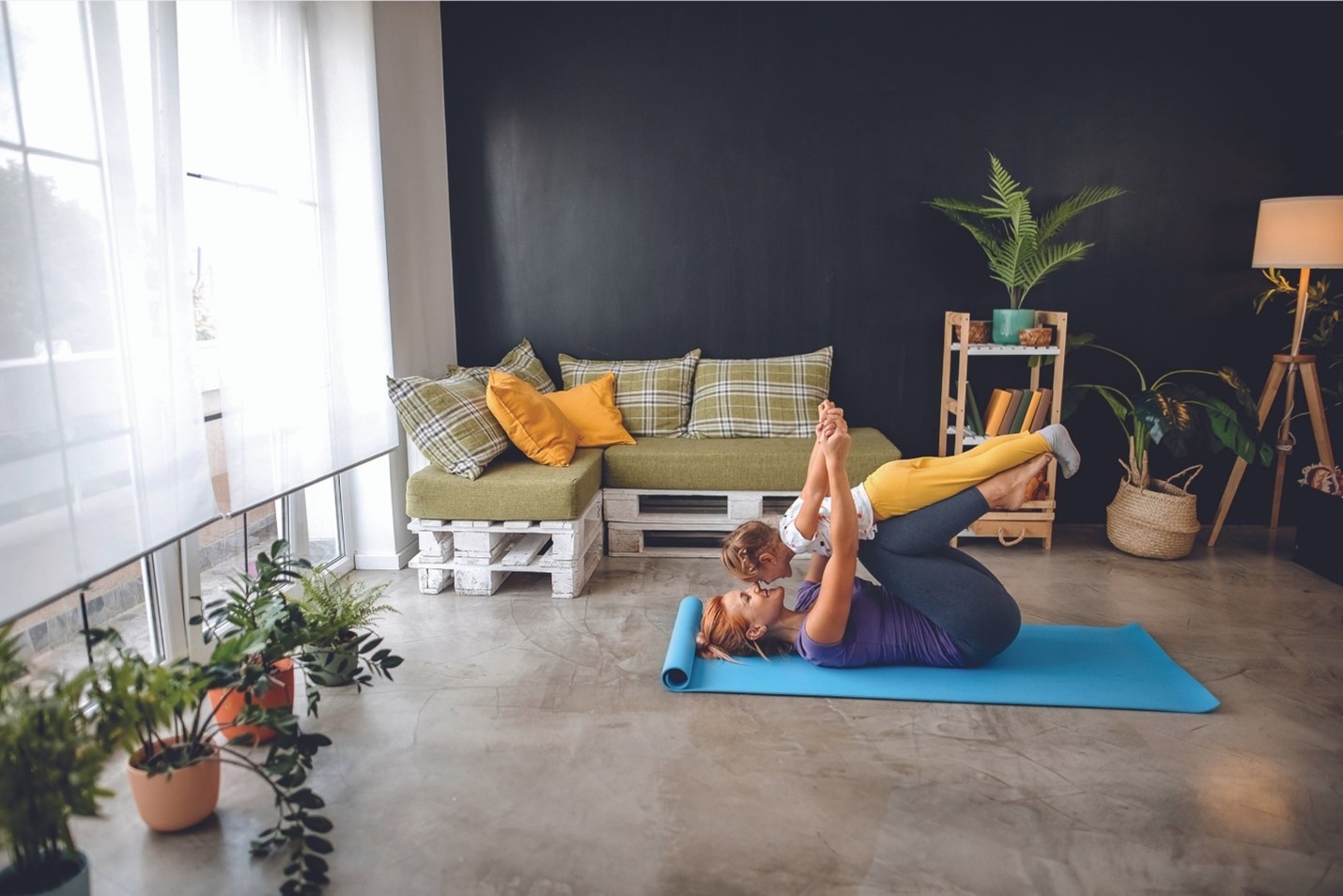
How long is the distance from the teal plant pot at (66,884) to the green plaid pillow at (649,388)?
3.03 meters

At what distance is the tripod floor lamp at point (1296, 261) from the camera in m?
3.81

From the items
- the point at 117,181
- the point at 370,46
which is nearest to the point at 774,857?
the point at 117,181

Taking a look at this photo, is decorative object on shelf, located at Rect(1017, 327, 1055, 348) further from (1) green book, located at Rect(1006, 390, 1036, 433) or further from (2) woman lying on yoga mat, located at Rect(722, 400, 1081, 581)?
(2) woman lying on yoga mat, located at Rect(722, 400, 1081, 581)

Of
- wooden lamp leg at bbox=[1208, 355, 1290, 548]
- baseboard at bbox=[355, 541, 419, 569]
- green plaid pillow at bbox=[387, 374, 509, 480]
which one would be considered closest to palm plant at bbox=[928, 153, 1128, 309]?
wooden lamp leg at bbox=[1208, 355, 1290, 548]

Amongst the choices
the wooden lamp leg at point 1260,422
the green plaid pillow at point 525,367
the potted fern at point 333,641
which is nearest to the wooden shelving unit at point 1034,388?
the wooden lamp leg at point 1260,422

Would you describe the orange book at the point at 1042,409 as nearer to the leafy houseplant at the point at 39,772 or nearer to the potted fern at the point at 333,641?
the potted fern at the point at 333,641

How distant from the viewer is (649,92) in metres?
4.46

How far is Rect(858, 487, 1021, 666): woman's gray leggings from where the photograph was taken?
2668mm

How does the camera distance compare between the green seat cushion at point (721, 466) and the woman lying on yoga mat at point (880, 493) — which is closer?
the woman lying on yoga mat at point (880, 493)

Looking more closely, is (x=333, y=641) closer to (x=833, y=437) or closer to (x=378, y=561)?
(x=378, y=561)

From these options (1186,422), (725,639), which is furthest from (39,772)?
(1186,422)

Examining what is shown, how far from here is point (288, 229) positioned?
3043mm

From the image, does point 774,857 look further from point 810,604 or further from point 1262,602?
point 1262,602

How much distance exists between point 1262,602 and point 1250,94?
246 cm
